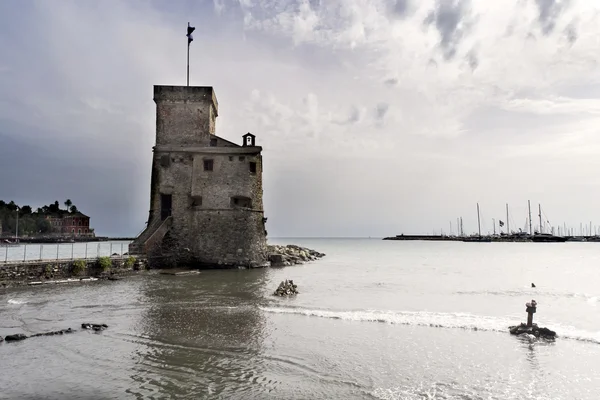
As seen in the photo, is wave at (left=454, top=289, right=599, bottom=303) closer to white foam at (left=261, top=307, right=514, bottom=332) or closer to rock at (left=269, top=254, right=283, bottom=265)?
white foam at (left=261, top=307, right=514, bottom=332)

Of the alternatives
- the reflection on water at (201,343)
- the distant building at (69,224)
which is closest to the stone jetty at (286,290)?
the reflection on water at (201,343)

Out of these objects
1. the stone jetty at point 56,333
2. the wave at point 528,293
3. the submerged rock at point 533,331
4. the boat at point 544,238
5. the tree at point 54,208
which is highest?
the tree at point 54,208

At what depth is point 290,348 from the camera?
1104 centimetres

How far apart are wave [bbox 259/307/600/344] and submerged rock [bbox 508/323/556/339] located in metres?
0.52

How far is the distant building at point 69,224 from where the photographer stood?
125500 millimetres

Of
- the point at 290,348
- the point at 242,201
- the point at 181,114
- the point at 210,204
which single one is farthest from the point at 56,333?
the point at 181,114

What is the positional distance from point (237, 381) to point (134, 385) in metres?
2.05

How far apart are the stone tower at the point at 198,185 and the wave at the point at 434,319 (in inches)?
679

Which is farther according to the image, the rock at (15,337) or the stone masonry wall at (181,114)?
the stone masonry wall at (181,114)

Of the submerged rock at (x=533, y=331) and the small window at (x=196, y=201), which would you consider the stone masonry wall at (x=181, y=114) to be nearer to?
the small window at (x=196, y=201)

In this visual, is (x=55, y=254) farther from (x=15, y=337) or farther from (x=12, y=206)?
(x=12, y=206)

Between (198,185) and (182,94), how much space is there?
7.62 metres

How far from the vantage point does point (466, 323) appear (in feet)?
47.1

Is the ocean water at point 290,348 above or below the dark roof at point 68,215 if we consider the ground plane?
below
